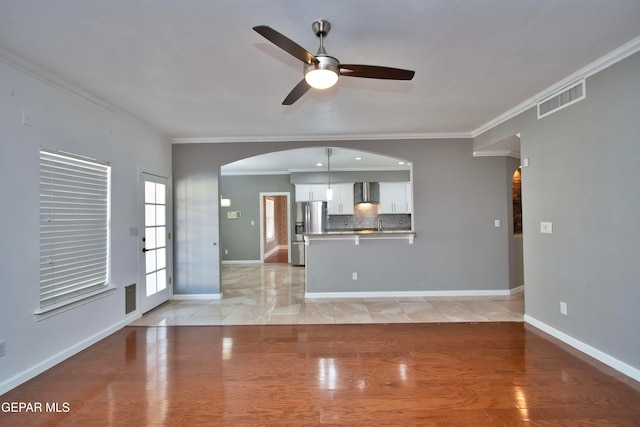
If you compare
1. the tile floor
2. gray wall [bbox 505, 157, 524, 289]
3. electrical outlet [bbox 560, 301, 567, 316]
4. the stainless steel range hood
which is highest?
the stainless steel range hood

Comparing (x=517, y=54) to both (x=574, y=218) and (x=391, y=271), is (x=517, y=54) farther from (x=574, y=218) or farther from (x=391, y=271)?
(x=391, y=271)

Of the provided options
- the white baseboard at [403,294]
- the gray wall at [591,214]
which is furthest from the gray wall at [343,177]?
the gray wall at [591,214]

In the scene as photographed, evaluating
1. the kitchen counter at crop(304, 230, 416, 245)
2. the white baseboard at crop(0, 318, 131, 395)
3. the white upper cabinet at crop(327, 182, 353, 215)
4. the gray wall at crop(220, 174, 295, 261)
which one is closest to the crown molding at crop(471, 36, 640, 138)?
the kitchen counter at crop(304, 230, 416, 245)

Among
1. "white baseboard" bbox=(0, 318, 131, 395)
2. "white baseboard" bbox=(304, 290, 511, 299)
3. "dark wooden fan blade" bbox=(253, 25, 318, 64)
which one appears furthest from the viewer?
"white baseboard" bbox=(304, 290, 511, 299)

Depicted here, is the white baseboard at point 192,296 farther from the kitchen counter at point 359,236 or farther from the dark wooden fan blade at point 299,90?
the dark wooden fan blade at point 299,90

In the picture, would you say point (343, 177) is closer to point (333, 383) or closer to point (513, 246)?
point (513, 246)

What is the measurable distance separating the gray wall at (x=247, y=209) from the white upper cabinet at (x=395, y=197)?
248 cm

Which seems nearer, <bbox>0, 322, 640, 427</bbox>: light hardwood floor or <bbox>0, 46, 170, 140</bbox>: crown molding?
<bbox>0, 322, 640, 427</bbox>: light hardwood floor

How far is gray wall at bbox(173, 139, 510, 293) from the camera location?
4820mm

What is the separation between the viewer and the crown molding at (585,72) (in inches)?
92.5

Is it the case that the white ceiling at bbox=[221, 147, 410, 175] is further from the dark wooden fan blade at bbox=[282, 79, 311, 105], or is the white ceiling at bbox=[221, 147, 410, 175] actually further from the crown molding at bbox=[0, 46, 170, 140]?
the dark wooden fan blade at bbox=[282, 79, 311, 105]

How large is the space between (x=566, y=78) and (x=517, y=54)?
88cm

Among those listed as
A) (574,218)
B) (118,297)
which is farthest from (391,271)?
(118,297)

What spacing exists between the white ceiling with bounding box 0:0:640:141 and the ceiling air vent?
0.14 meters
